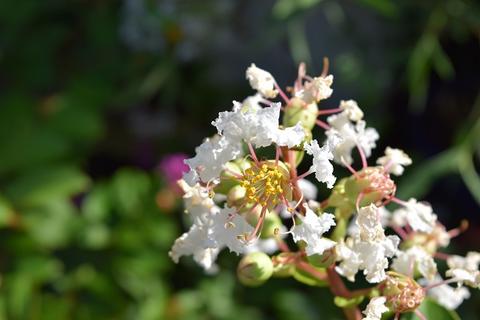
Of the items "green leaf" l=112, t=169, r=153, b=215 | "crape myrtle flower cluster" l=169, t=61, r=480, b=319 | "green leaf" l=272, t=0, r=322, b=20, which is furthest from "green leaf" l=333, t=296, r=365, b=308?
"green leaf" l=112, t=169, r=153, b=215

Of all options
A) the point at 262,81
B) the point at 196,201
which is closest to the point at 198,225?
the point at 196,201

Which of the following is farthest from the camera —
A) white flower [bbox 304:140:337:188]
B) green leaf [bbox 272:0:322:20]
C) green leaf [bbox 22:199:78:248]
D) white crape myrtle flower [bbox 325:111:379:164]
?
green leaf [bbox 22:199:78:248]

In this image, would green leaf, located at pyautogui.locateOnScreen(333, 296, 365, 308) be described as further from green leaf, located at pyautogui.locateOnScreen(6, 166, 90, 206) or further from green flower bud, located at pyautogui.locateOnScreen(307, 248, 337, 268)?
green leaf, located at pyautogui.locateOnScreen(6, 166, 90, 206)

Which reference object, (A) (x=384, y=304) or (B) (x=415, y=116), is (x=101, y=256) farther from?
(A) (x=384, y=304)

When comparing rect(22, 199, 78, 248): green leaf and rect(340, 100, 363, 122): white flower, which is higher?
rect(22, 199, 78, 248): green leaf

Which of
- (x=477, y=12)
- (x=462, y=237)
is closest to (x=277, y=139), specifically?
(x=477, y=12)

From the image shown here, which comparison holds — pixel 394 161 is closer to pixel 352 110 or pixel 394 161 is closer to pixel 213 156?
pixel 352 110

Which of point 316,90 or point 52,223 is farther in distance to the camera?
point 52,223

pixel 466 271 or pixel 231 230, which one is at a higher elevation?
pixel 231 230

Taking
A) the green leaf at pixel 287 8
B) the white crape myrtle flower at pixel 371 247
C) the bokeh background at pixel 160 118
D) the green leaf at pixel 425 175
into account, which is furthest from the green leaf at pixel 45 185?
the white crape myrtle flower at pixel 371 247
